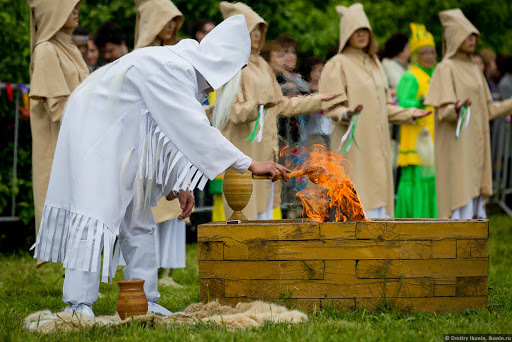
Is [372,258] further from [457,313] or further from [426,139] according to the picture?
[426,139]

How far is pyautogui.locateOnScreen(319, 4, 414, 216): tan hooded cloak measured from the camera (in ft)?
26.5

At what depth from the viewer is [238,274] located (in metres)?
4.95

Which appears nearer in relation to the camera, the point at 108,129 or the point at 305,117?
the point at 108,129

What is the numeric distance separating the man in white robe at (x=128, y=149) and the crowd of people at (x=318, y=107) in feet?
0.17

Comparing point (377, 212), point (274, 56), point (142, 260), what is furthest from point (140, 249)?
point (377, 212)

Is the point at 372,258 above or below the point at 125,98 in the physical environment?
below

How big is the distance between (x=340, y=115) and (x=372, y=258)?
9.21 feet

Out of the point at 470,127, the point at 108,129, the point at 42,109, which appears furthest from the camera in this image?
the point at 470,127

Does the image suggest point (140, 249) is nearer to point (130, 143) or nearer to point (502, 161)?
point (130, 143)

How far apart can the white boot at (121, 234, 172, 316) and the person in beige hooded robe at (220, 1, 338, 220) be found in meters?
2.06

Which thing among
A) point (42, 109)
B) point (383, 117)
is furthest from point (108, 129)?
point (383, 117)

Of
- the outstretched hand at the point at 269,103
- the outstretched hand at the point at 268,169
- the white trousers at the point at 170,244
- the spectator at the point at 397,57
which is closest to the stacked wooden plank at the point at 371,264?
the outstretched hand at the point at 268,169

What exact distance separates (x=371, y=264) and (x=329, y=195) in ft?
2.05

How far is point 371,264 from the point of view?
4.83 metres
